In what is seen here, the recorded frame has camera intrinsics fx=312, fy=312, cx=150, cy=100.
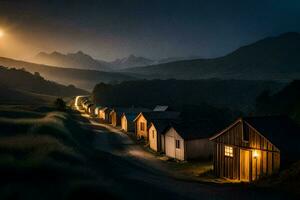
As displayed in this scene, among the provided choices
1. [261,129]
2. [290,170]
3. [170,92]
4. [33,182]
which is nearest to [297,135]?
[261,129]

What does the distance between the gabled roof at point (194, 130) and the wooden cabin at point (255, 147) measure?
7728 mm

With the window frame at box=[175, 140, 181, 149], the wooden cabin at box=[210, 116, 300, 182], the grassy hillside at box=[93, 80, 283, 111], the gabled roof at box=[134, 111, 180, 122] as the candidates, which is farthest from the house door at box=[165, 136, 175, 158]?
the grassy hillside at box=[93, 80, 283, 111]

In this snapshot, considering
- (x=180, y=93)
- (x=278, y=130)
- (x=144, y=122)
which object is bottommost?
(x=144, y=122)

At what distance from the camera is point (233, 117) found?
75812mm

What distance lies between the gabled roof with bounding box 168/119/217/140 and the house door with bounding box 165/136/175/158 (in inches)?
78.9

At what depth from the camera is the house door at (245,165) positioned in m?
27.4

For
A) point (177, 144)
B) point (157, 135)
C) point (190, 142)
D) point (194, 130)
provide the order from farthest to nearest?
point (157, 135) < point (177, 144) < point (194, 130) < point (190, 142)

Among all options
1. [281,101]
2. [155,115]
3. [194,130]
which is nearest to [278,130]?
[194,130]

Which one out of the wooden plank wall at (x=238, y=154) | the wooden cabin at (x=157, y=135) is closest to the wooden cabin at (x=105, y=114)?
the wooden cabin at (x=157, y=135)

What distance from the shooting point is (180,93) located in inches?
6097

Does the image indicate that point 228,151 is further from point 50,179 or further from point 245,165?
point 50,179

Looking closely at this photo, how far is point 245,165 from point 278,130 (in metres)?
4.20

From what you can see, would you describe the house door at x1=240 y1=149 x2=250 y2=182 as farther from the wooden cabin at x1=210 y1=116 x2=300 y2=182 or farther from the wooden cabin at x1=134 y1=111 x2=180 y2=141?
the wooden cabin at x1=134 y1=111 x2=180 y2=141

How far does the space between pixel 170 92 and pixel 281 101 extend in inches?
3592
